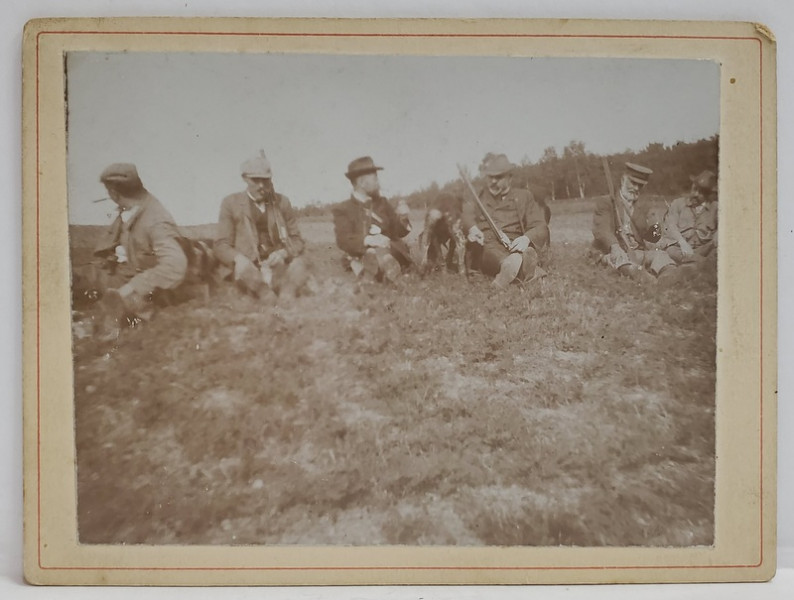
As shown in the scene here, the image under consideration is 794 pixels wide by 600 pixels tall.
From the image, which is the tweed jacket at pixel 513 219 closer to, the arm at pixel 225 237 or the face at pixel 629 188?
the face at pixel 629 188

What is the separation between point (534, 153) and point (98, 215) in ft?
3.51

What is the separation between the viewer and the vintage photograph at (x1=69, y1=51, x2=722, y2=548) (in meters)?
1.39

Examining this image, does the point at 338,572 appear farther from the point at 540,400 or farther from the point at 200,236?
the point at 200,236

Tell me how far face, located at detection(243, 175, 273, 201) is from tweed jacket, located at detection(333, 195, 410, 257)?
167 millimetres

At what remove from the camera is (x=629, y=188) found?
1.42 meters

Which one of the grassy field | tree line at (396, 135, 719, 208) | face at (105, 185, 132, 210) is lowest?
the grassy field

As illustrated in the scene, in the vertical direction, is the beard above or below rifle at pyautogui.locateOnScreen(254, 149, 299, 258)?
above

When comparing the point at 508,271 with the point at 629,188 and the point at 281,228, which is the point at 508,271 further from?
the point at 281,228

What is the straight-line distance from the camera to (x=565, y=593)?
4.53 feet

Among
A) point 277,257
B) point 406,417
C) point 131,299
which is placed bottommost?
point 406,417

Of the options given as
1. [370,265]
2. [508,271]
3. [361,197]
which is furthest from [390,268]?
[508,271]

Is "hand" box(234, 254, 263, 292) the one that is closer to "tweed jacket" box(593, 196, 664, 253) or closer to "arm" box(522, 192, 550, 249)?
"arm" box(522, 192, 550, 249)

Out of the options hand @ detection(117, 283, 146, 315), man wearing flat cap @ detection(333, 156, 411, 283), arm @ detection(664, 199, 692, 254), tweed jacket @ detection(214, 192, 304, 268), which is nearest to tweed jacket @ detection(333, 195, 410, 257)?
man wearing flat cap @ detection(333, 156, 411, 283)

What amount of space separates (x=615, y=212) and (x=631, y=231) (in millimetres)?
62
